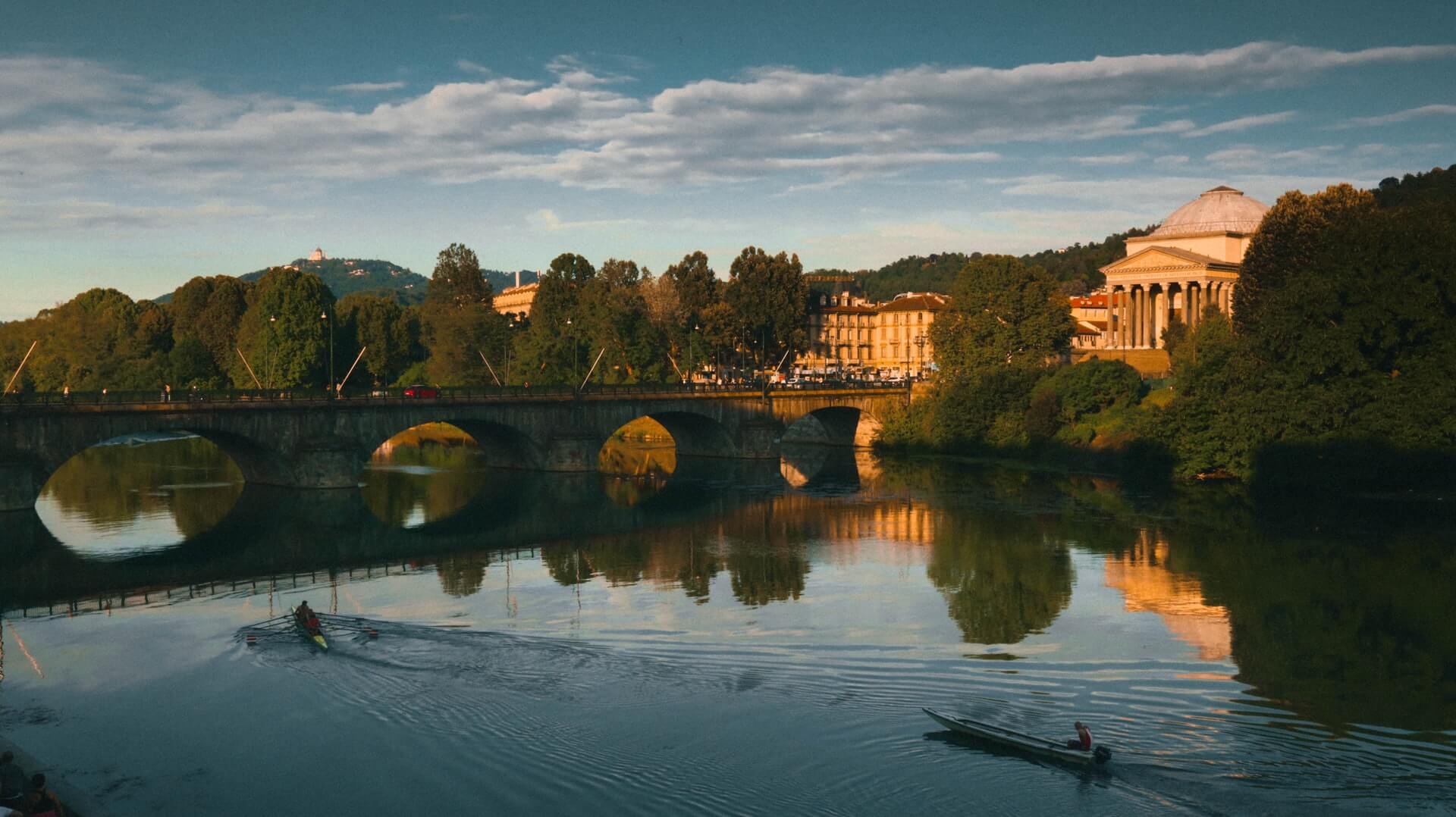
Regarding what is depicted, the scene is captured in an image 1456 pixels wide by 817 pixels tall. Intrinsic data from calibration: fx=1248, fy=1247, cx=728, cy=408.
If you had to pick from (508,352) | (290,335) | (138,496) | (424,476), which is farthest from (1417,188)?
(138,496)

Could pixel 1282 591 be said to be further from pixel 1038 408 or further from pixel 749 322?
pixel 749 322

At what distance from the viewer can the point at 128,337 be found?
154 meters

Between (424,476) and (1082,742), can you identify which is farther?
(424,476)

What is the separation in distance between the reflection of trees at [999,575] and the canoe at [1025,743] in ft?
34.1

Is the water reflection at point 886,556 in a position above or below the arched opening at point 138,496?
below

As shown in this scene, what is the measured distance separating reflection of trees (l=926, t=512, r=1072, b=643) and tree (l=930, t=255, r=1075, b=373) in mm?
50026

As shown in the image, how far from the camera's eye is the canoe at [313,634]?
40.1 m

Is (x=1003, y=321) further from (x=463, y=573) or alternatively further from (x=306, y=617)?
(x=306, y=617)

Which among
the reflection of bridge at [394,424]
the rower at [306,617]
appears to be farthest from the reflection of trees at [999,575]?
the reflection of bridge at [394,424]

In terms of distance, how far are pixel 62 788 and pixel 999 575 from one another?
1469 inches

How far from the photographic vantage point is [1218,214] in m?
153

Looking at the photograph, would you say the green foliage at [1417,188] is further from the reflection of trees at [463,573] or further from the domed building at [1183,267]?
the reflection of trees at [463,573]

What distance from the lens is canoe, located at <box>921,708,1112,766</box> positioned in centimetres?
2811

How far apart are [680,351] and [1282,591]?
95.1 meters
